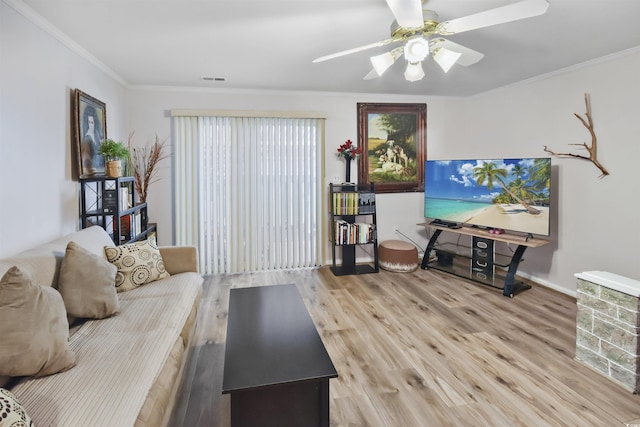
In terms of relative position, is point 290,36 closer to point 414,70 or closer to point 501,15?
point 414,70

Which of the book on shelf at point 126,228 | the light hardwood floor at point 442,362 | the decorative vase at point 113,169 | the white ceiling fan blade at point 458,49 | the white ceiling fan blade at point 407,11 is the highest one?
the white ceiling fan blade at point 458,49

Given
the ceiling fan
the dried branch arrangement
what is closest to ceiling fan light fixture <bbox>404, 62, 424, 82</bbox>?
the ceiling fan

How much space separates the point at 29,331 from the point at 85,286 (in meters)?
0.65

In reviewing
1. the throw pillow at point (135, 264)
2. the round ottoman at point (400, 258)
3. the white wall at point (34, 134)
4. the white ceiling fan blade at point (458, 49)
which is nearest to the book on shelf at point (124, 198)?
the white wall at point (34, 134)

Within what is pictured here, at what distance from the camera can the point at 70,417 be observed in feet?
4.12

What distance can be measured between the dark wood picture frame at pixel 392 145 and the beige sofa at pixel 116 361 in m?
3.19

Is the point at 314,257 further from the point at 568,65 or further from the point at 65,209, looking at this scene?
the point at 568,65

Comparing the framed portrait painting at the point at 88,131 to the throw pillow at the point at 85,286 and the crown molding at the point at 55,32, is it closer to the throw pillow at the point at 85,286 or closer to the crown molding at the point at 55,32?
the crown molding at the point at 55,32

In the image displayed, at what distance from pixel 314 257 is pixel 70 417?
3.75m

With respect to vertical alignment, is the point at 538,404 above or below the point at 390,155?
below

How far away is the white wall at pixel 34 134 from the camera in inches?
84.1

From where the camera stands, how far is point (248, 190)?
4598mm

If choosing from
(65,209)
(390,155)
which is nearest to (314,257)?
(390,155)

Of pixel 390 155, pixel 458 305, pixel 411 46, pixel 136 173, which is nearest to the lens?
pixel 411 46
